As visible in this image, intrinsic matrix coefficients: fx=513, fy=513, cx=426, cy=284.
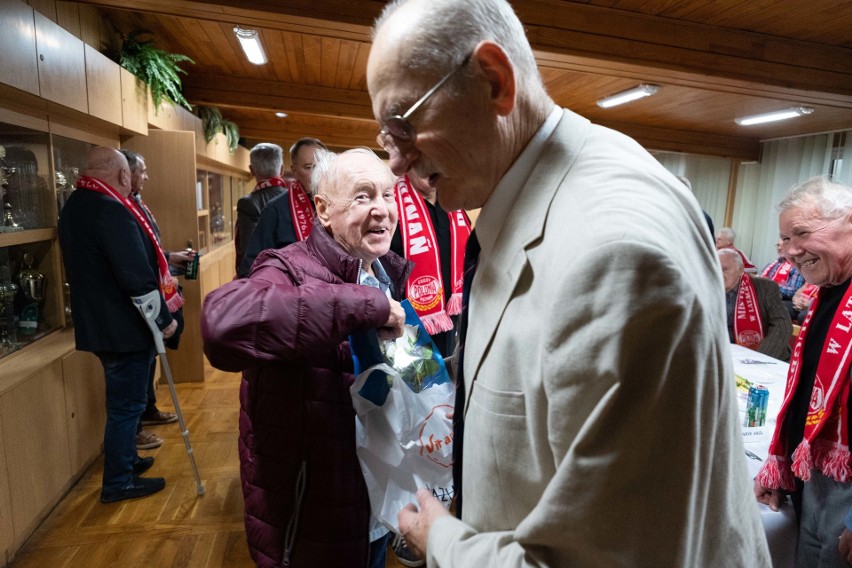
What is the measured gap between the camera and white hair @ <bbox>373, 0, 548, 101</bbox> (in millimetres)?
574

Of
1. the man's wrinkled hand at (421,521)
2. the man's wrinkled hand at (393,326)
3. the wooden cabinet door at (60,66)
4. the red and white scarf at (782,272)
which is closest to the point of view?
the man's wrinkled hand at (421,521)

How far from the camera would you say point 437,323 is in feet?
7.69

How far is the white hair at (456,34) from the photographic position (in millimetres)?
574

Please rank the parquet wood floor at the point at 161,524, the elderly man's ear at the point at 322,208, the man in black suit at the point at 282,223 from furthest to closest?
the man in black suit at the point at 282,223 → the parquet wood floor at the point at 161,524 → the elderly man's ear at the point at 322,208

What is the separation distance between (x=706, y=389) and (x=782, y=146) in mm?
7517

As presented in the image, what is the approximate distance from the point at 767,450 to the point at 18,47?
10.3 ft

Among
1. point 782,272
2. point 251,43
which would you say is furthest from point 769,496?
point 782,272

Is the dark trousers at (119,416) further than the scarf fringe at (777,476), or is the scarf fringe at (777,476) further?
the dark trousers at (119,416)

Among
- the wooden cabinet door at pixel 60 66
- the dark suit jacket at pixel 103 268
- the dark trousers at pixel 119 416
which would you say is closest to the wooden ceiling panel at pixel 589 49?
the wooden cabinet door at pixel 60 66

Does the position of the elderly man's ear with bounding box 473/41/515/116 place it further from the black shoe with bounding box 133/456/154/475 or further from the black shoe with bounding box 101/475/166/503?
the black shoe with bounding box 133/456/154/475

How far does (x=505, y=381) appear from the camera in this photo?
1.86 ft

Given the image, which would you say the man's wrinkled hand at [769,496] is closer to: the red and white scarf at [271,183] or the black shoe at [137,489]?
the black shoe at [137,489]

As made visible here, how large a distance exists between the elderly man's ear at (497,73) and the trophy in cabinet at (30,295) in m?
2.90

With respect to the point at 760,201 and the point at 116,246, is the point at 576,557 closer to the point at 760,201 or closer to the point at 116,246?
the point at 116,246
